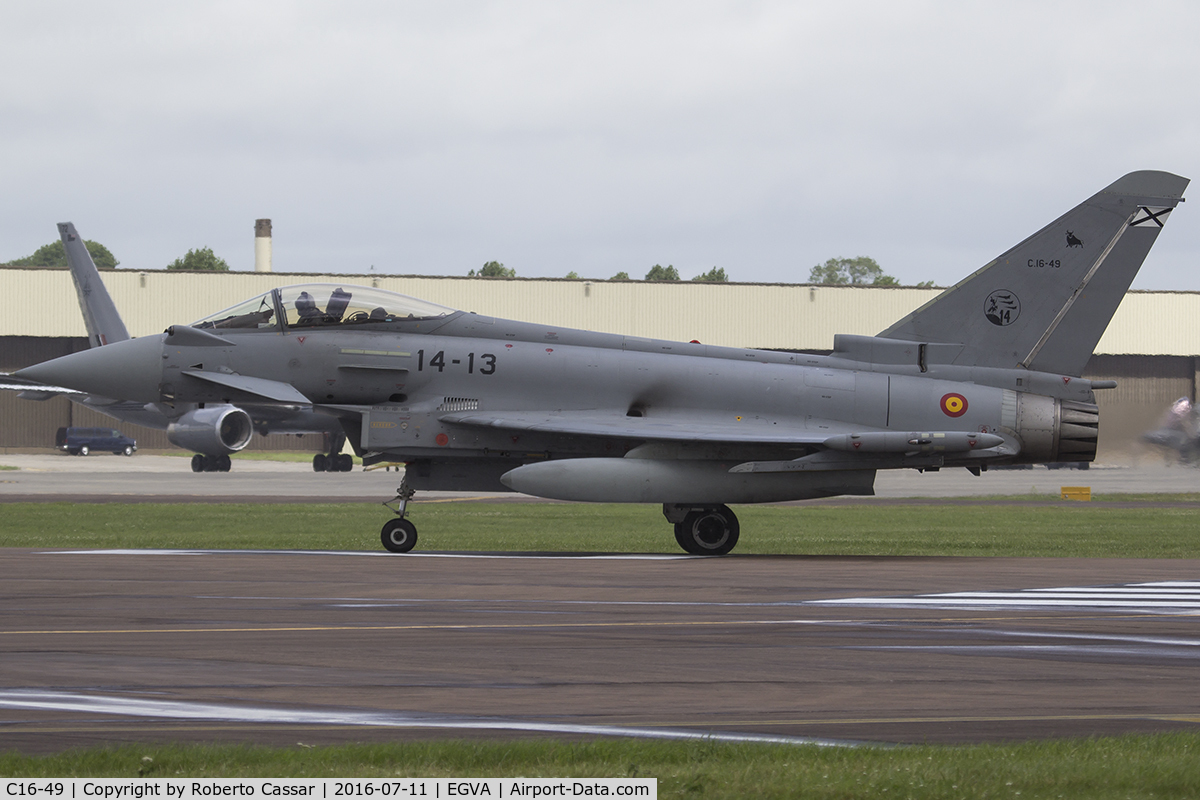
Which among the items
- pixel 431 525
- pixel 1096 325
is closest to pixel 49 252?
pixel 431 525

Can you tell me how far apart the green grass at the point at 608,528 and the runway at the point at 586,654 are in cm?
573

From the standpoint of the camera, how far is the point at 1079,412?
60.1 ft

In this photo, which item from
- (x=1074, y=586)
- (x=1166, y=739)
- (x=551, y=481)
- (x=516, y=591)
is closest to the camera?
(x=1166, y=739)

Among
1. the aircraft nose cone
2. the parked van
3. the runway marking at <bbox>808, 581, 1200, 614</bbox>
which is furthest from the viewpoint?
the parked van

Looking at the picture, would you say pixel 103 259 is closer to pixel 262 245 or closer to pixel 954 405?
pixel 262 245

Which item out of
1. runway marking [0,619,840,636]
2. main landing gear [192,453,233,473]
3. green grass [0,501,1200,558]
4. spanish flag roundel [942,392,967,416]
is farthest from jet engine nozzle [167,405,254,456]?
main landing gear [192,453,233,473]

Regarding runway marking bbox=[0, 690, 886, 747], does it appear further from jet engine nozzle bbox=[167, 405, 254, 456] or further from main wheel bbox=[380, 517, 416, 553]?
jet engine nozzle bbox=[167, 405, 254, 456]

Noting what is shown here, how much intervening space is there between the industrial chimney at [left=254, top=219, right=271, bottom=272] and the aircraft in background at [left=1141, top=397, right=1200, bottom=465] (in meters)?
61.2

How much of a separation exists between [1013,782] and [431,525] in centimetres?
2117

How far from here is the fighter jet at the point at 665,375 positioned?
18188mm

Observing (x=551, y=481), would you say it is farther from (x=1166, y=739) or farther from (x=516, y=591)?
(x=1166, y=739)

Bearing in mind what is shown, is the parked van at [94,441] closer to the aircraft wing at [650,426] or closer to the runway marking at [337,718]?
the aircraft wing at [650,426]

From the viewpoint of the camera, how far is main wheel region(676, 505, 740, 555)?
1841 cm

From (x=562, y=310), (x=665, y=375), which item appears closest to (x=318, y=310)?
(x=665, y=375)
